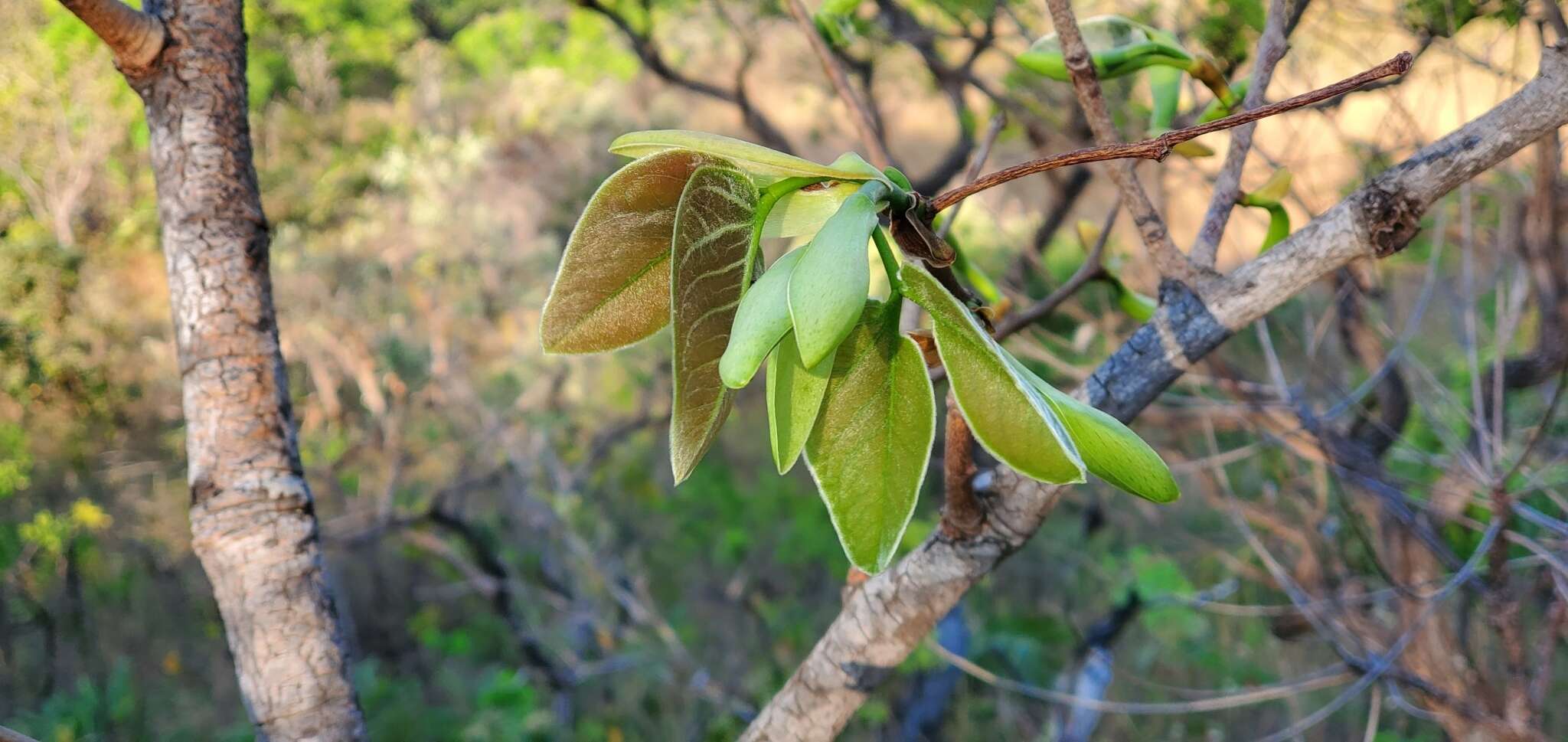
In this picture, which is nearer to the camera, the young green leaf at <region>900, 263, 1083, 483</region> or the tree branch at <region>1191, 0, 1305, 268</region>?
the young green leaf at <region>900, 263, 1083, 483</region>

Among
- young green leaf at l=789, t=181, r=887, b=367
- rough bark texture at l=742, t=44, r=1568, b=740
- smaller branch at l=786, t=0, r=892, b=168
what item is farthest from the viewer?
smaller branch at l=786, t=0, r=892, b=168

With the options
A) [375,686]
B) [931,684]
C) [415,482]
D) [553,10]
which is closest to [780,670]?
[931,684]

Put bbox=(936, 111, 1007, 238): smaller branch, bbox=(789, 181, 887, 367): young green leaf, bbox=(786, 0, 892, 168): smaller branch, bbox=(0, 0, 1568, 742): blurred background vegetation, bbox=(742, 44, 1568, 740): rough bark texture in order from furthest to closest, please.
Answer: bbox=(0, 0, 1568, 742): blurred background vegetation < bbox=(786, 0, 892, 168): smaller branch < bbox=(936, 111, 1007, 238): smaller branch < bbox=(742, 44, 1568, 740): rough bark texture < bbox=(789, 181, 887, 367): young green leaf

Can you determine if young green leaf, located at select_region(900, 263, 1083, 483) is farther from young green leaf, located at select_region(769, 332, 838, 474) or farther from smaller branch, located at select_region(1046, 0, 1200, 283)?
smaller branch, located at select_region(1046, 0, 1200, 283)

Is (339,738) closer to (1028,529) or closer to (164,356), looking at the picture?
(1028,529)

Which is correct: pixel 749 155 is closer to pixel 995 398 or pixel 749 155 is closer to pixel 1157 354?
pixel 995 398

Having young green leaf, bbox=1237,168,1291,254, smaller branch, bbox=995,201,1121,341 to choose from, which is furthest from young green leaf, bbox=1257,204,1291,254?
smaller branch, bbox=995,201,1121,341

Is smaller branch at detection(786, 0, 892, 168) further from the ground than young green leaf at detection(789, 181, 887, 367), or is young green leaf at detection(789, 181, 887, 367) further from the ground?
smaller branch at detection(786, 0, 892, 168)

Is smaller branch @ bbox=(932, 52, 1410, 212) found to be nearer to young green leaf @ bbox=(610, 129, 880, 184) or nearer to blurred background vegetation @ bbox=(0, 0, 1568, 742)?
young green leaf @ bbox=(610, 129, 880, 184)
